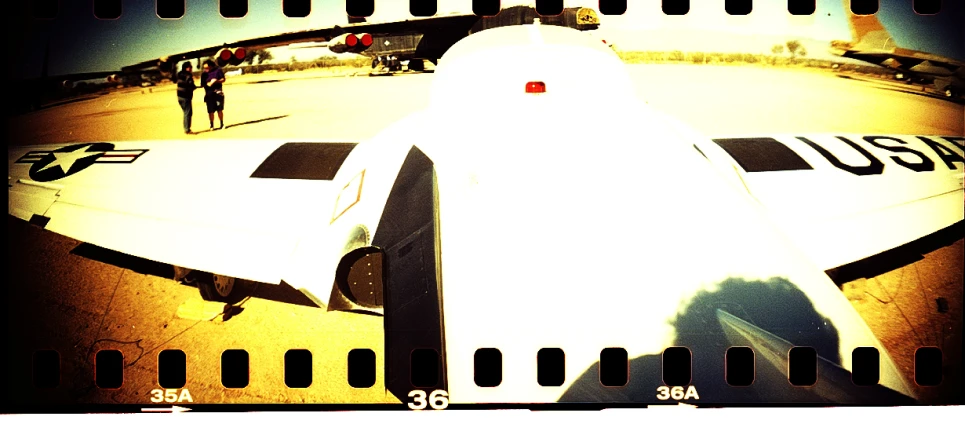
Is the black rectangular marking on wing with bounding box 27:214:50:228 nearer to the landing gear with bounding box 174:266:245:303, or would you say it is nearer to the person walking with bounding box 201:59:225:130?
the landing gear with bounding box 174:266:245:303

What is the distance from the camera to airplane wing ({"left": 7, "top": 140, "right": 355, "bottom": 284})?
13.3 ft

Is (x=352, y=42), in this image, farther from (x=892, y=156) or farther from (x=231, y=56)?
(x=892, y=156)

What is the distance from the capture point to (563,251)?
2266 mm

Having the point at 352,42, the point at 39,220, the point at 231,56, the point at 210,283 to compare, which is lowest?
the point at 210,283

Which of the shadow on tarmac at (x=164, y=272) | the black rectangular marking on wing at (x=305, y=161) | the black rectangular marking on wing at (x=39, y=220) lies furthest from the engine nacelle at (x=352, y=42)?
the black rectangular marking on wing at (x=39, y=220)

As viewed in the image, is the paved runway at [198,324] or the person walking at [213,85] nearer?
the paved runway at [198,324]

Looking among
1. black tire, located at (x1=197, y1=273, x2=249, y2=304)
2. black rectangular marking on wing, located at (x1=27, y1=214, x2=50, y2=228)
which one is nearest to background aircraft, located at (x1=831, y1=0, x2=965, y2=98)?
black tire, located at (x1=197, y1=273, x2=249, y2=304)

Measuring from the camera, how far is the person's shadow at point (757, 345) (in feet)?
7.35

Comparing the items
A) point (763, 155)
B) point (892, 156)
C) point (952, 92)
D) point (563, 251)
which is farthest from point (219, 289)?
point (952, 92)

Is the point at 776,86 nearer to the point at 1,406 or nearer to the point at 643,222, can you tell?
the point at 643,222

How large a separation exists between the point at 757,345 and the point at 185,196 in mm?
4904

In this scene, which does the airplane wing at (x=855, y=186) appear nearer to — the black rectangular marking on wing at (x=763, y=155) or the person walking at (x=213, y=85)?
the black rectangular marking on wing at (x=763, y=155)

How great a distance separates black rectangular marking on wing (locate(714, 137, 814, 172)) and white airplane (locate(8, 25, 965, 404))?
100 centimetres

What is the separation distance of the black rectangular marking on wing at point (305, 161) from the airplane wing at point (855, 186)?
137 inches
